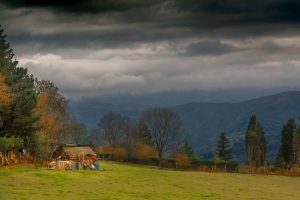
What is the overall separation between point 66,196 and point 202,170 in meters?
67.1

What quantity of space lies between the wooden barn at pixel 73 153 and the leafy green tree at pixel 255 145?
5123cm

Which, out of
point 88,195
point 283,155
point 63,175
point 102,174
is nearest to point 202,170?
point 283,155

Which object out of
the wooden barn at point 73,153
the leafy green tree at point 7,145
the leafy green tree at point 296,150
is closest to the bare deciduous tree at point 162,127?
the leafy green tree at point 296,150

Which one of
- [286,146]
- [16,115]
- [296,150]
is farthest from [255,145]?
[16,115]

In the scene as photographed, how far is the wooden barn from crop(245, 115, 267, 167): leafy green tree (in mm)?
51234

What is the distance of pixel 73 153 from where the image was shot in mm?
89562


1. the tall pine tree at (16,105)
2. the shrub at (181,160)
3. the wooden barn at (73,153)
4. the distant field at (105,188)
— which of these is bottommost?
the distant field at (105,188)

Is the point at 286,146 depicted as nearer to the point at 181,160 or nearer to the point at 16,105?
the point at 181,160

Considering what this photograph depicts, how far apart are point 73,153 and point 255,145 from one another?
58.4 m

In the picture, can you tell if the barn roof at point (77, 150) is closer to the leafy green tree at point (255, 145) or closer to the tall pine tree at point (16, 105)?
the tall pine tree at point (16, 105)

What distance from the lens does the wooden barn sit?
87125mm

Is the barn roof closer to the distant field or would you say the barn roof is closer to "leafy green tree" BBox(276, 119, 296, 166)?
the distant field

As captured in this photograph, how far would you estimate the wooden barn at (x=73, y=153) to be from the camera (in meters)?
87.1

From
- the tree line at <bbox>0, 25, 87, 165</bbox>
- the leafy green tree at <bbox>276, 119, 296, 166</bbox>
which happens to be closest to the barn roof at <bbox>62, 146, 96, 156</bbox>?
the tree line at <bbox>0, 25, 87, 165</bbox>
